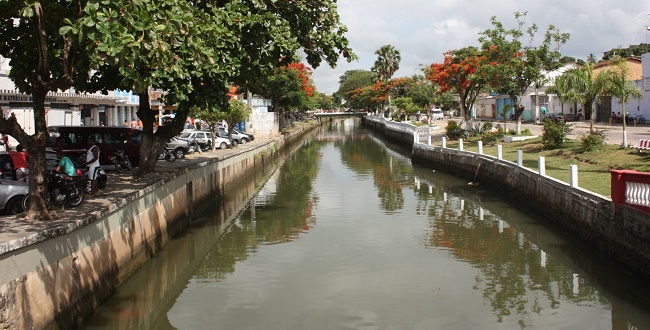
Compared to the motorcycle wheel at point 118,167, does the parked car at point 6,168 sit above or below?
above

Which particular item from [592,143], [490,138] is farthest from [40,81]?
[490,138]

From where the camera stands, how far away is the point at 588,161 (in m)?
21.8

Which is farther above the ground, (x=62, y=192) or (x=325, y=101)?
(x=325, y=101)

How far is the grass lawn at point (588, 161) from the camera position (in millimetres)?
17922

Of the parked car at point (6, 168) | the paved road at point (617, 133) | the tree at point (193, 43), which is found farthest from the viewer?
the paved road at point (617, 133)

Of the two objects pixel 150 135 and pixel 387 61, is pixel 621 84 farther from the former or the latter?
pixel 387 61

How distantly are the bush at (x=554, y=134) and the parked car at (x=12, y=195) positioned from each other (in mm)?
20839

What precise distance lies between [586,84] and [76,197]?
805 inches

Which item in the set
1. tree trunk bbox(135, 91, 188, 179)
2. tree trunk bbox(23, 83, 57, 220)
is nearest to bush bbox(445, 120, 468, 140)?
tree trunk bbox(135, 91, 188, 179)

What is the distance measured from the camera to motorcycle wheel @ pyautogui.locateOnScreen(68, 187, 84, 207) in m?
12.7

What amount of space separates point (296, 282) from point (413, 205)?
10.7 m

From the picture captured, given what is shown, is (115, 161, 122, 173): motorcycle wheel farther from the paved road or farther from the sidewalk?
the paved road

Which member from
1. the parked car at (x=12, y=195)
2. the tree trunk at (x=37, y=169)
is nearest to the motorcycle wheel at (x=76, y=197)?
the parked car at (x=12, y=195)

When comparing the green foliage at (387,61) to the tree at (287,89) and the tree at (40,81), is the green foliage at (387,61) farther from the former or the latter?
the tree at (40,81)
